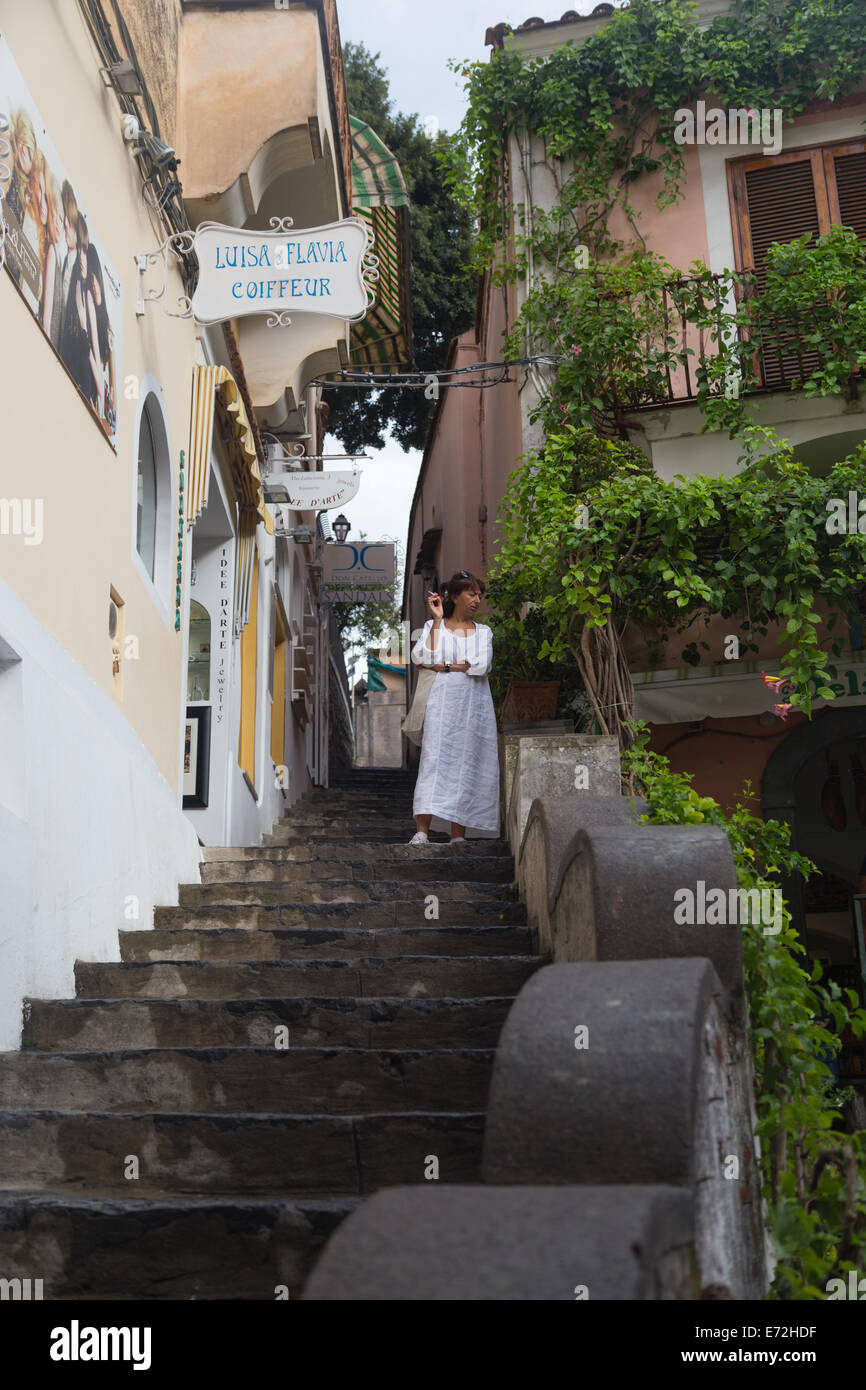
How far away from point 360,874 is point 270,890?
1.67 feet

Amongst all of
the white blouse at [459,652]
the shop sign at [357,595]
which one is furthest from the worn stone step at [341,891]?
the shop sign at [357,595]

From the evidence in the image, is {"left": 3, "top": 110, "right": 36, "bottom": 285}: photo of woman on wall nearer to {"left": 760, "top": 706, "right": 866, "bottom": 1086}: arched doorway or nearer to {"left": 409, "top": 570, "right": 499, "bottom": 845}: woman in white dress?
{"left": 409, "top": 570, "right": 499, "bottom": 845}: woman in white dress

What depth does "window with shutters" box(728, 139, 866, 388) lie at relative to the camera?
392 inches

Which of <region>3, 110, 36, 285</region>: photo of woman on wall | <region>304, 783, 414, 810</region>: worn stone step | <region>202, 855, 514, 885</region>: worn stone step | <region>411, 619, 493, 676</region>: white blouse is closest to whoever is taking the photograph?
<region>3, 110, 36, 285</region>: photo of woman on wall

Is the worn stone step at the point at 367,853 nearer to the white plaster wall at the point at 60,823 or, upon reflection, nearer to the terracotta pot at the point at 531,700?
the white plaster wall at the point at 60,823

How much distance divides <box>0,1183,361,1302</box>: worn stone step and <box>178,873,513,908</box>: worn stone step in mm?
2370

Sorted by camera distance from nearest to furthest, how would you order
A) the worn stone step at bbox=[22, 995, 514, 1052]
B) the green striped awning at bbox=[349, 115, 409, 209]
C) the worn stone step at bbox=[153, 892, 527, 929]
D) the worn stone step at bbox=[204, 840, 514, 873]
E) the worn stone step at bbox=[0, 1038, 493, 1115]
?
1. the worn stone step at bbox=[0, 1038, 493, 1115]
2. the worn stone step at bbox=[22, 995, 514, 1052]
3. the worn stone step at bbox=[153, 892, 527, 929]
4. the worn stone step at bbox=[204, 840, 514, 873]
5. the green striped awning at bbox=[349, 115, 409, 209]

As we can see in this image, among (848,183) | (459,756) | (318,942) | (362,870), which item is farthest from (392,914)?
(848,183)

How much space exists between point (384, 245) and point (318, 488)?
3.99m

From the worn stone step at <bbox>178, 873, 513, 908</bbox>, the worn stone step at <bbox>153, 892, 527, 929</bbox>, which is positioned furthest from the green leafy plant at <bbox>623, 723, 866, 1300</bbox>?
the worn stone step at <bbox>178, 873, 513, 908</bbox>

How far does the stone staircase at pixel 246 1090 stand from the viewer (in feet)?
9.20
